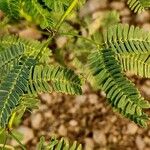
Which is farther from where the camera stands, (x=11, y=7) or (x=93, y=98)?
(x=93, y=98)

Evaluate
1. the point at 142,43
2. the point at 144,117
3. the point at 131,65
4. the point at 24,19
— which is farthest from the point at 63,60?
the point at 144,117

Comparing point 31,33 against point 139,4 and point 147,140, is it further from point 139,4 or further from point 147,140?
point 139,4

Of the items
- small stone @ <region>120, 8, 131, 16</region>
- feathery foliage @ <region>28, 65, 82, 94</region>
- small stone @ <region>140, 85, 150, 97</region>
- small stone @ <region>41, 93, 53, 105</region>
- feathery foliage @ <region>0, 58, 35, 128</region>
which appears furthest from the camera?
small stone @ <region>120, 8, 131, 16</region>

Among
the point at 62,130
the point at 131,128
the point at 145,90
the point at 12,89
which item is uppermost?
the point at 145,90

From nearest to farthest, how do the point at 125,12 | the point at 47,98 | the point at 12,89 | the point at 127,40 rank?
the point at 12,89
the point at 127,40
the point at 47,98
the point at 125,12

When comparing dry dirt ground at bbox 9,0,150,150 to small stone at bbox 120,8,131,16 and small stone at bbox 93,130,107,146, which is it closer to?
small stone at bbox 93,130,107,146

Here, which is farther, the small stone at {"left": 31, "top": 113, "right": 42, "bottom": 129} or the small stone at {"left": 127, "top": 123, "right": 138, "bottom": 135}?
the small stone at {"left": 31, "top": 113, "right": 42, "bottom": 129}

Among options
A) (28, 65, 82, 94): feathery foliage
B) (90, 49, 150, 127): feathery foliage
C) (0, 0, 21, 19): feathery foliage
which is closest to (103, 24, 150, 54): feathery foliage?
(90, 49, 150, 127): feathery foliage

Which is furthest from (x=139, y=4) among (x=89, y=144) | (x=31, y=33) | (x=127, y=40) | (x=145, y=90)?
(x=31, y=33)
